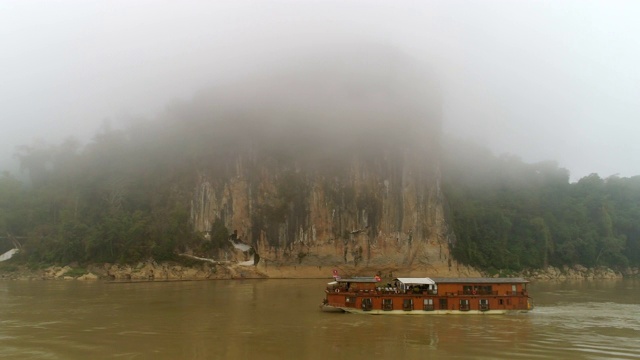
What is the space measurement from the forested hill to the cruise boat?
42487 mm

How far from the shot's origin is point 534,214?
87875mm

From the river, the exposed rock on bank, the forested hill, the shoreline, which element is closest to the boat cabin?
the river

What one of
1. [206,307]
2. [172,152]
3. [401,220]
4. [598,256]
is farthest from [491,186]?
[206,307]

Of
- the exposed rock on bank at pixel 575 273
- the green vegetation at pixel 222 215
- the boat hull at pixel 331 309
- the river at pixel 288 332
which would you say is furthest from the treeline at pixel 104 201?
the exposed rock on bank at pixel 575 273

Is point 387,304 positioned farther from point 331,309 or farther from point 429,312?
point 331,309

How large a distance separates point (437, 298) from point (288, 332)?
12711 mm

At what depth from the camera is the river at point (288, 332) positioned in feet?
68.5

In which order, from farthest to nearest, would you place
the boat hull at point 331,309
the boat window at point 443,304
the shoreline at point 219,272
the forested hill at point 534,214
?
1. the forested hill at point 534,214
2. the shoreline at point 219,272
3. the boat hull at point 331,309
4. the boat window at point 443,304

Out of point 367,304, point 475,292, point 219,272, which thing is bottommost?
point 219,272

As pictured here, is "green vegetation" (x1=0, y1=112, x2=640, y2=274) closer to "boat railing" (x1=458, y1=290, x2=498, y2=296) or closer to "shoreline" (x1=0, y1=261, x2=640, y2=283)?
"shoreline" (x1=0, y1=261, x2=640, y2=283)

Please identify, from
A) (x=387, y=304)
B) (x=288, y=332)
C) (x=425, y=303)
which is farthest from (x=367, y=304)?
(x=288, y=332)

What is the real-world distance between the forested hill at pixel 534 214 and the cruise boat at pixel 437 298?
42.5 m

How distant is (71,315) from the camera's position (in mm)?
31984

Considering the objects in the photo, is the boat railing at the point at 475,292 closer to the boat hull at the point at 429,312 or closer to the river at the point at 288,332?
the boat hull at the point at 429,312
